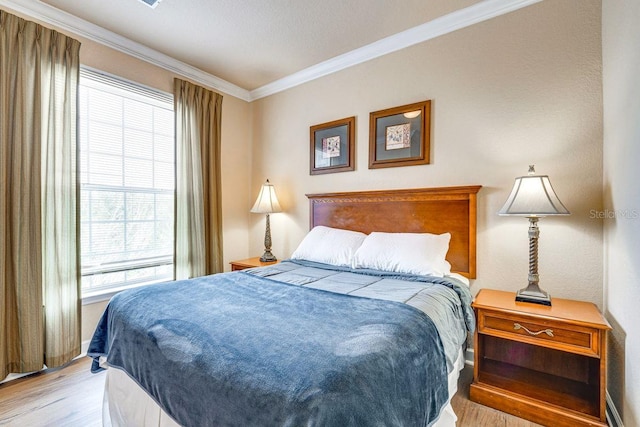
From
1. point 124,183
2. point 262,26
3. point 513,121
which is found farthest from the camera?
point 124,183

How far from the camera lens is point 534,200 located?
1801mm

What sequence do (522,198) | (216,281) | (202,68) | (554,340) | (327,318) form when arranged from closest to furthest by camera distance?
(327,318) → (554,340) → (522,198) → (216,281) → (202,68)

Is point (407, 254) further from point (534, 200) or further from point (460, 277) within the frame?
point (534, 200)

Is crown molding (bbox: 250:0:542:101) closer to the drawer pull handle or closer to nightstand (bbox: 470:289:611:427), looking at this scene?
nightstand (bbox: 470:289:611:427)

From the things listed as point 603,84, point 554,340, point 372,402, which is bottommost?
point 554,340

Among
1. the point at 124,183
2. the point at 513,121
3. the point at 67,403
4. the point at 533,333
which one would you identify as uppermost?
the point at 513,121

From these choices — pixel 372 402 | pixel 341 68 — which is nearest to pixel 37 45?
pixel 341 68

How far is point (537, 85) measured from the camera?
6.84 feet

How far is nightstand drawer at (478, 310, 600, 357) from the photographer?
5.15ft

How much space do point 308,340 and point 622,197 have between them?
5.74 feet

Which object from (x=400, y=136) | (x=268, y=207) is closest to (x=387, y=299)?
(x=400, y=136)

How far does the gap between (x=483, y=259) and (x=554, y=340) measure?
72cm

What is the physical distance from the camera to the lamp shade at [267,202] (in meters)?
3.36

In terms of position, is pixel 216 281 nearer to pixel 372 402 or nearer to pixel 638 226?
pixel 372 402
